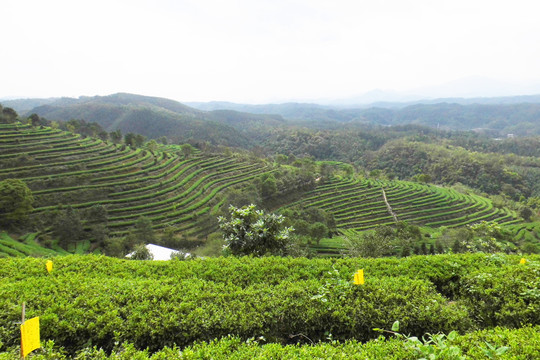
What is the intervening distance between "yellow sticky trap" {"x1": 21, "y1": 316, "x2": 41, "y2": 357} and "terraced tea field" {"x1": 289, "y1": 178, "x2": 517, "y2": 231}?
3442cm

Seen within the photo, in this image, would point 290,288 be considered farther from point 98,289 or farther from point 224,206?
point 224,206

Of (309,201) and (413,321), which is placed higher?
(413,321)

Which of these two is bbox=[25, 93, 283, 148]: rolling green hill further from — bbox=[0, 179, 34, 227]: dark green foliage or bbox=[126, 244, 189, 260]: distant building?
bbox=[126, 244, 189, 260]: distant building

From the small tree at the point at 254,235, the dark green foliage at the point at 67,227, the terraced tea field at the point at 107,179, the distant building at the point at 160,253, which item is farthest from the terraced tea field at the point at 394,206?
the small tree at the point at 254,235

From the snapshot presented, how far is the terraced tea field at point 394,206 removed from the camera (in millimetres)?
37469

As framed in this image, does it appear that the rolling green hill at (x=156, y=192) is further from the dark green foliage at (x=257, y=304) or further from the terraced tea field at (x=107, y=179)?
the dark green foliage at (x=257, y=304)

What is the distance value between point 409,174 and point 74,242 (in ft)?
271

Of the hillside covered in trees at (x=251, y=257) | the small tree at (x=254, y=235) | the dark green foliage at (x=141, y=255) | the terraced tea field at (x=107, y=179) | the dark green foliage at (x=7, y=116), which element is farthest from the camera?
the dark green foliage at (x=7, y=116)

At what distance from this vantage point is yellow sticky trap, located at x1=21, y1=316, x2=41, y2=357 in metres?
2.85

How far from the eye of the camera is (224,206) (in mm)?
32500

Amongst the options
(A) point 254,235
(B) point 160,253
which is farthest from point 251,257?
(B) point 160,253

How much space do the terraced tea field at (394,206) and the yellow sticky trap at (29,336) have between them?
3442 centimetres

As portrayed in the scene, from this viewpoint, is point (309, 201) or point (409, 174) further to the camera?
point (409, 174)

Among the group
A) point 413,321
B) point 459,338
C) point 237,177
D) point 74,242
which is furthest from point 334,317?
point 237,177
